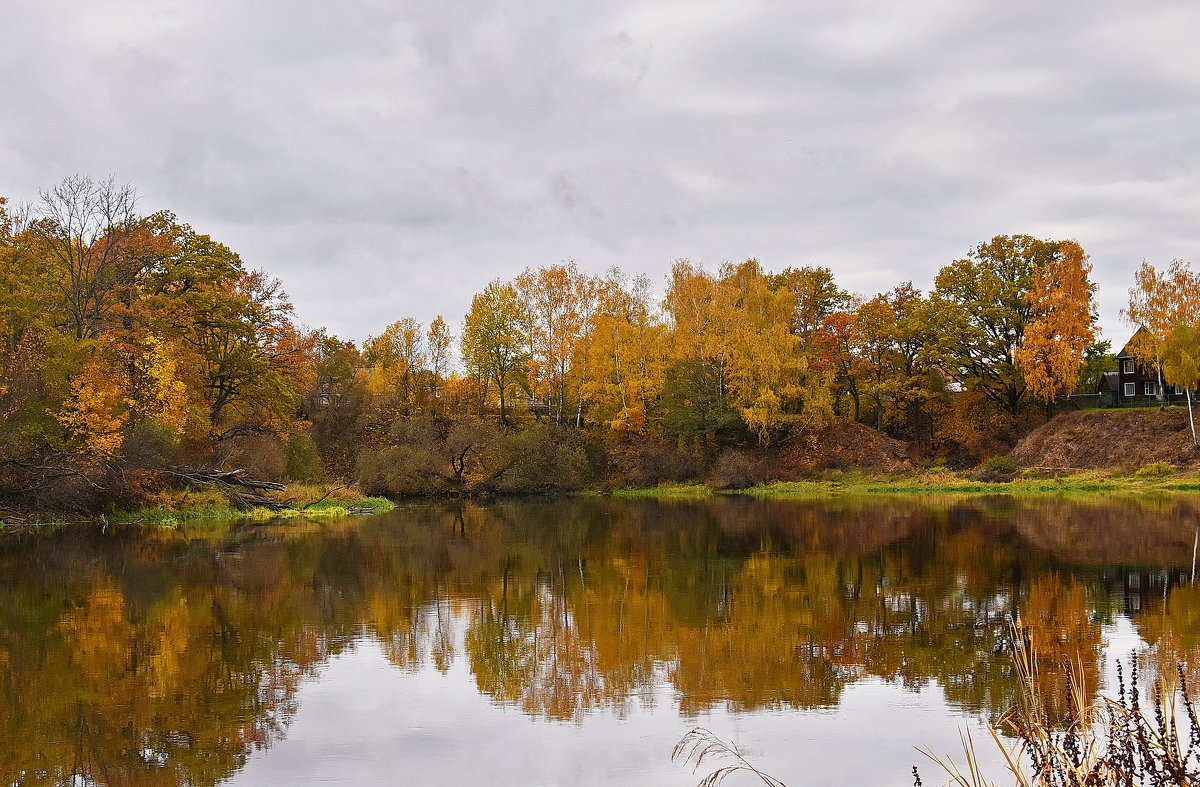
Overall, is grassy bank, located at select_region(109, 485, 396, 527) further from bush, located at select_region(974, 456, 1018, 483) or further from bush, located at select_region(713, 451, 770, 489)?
bush, located at select_region(974, 456, 1018, 483)

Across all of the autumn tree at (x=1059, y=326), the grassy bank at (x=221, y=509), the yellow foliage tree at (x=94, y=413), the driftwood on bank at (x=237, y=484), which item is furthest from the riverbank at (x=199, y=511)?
the autumn tree at (x=1059, y=326)

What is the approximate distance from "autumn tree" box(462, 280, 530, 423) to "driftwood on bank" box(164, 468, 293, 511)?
20.7 meters

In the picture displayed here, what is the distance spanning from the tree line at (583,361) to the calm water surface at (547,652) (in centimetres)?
1731

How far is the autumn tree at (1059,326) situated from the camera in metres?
49.2

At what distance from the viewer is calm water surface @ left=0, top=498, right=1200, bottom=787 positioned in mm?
8008

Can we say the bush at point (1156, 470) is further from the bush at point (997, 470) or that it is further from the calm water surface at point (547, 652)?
the calm water surface at point (547, 652)

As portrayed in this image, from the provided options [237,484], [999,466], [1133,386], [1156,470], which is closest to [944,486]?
[999,466]

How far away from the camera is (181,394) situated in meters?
35.6

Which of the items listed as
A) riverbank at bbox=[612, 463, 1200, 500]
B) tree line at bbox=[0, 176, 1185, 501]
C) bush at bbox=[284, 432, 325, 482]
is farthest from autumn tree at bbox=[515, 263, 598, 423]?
bush at bbox=[284, 432, 325, 482]

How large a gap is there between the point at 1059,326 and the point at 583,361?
25.9 m

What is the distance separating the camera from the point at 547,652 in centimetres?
1175

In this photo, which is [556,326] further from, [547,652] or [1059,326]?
[547,652]

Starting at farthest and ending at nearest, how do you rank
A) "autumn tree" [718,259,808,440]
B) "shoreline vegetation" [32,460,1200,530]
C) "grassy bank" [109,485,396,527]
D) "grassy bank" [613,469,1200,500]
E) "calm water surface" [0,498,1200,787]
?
"autumn tree" [718,259,808,440] < "grassy bank" [613,469,1200,500] < "shoreline vegetation" [32,460,1200,530] < "grassy bank" [109,485,396,527] < "calm water surface" [0,498,1200,787]

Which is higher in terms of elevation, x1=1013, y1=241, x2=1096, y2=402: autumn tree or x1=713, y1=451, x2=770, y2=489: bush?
x1=1013, y1=241, x2=1096, y2=402: autumn tree
